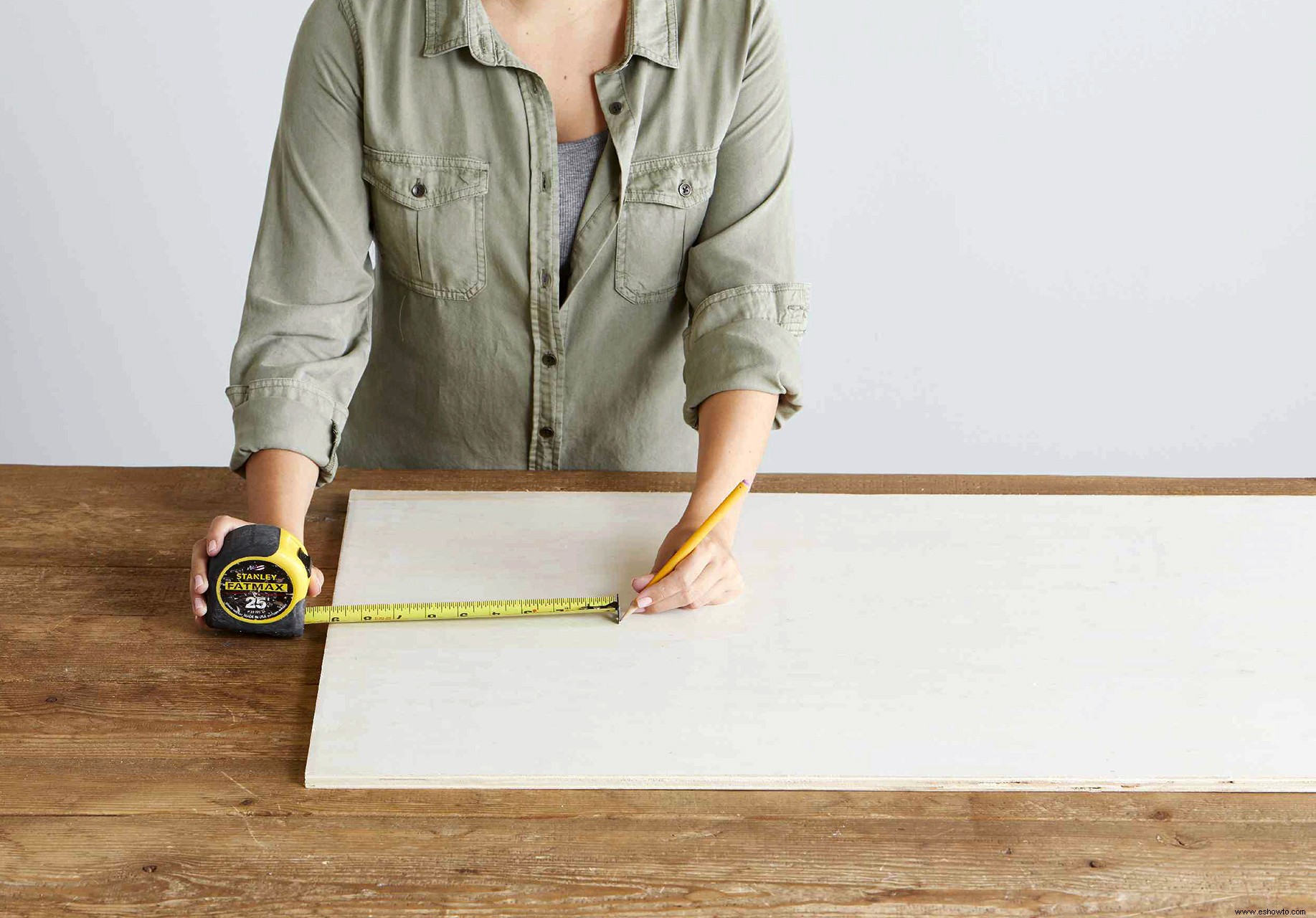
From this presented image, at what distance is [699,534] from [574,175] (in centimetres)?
55

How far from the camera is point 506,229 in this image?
5.22ft

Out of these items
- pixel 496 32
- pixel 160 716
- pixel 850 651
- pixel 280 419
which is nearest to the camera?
pixel 160 716

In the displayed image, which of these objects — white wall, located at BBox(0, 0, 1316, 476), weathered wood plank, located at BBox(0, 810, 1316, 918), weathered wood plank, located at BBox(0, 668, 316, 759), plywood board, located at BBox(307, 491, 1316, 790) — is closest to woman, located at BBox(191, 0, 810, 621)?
plywood board, located at BBox(307, 491, 1316, 790)

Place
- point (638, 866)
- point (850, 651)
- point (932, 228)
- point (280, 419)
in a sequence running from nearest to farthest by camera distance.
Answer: point (638, 866) < point (850, 651) < point (280, 419) < point (932, 228)

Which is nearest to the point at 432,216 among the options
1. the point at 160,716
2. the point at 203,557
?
the point at 203,557

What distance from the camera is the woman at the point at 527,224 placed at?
146cm

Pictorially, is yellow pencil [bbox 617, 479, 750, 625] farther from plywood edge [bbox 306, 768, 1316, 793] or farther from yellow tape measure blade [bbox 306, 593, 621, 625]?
plywood edge [bbox 306, 768, 1316, 793]

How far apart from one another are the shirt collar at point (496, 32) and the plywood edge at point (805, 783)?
90 cm

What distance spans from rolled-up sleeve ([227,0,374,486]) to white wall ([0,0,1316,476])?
1395 mm

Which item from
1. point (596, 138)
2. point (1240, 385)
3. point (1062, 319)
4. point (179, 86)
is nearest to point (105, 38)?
point (179, 86)

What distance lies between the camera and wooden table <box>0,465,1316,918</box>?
98 cm

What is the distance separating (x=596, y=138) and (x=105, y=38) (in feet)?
5.50

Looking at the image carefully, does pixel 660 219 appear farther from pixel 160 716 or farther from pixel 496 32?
pixel 160 716

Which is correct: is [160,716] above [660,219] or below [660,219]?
below
